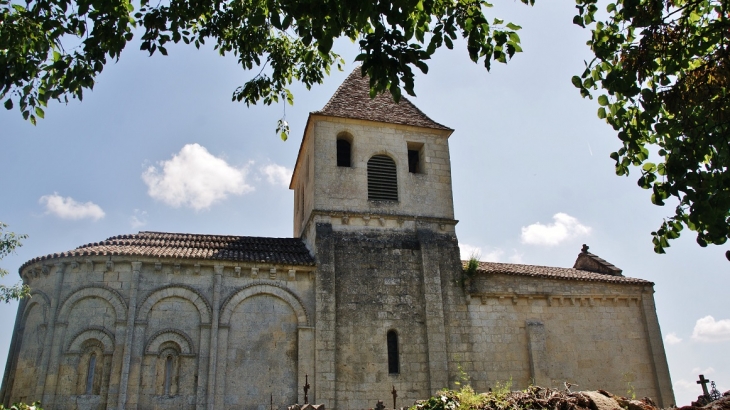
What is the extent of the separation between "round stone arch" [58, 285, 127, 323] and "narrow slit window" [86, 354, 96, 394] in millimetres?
1166

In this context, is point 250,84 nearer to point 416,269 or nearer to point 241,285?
point 241,285

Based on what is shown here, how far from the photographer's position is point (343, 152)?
19438 mm

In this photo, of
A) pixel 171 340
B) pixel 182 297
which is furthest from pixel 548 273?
pixel 171 340

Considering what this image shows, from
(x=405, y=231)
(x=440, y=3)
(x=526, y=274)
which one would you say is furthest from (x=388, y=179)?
(x=440, y=3)

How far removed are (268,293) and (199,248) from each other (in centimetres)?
248

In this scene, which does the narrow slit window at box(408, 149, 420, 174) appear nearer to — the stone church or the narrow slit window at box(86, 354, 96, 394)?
the stone church

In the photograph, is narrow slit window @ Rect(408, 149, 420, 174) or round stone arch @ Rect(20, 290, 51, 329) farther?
narrow slit window @ Rect(408, 149, 420, 174)

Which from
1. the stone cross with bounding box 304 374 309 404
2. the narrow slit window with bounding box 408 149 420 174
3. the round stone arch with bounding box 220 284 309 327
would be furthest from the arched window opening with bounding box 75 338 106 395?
the narrow slit window with bounding box 408 149 420 174

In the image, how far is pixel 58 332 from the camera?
14.5m

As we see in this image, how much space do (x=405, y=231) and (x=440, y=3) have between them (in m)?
11.3

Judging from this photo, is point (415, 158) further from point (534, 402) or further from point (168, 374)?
point (534, 402)

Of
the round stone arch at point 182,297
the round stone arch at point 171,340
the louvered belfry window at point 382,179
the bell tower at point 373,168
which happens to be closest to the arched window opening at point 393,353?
the bell tower at point 373,168

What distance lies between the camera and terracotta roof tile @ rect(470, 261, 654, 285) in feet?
58.5

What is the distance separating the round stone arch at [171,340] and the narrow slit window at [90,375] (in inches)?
51.1
